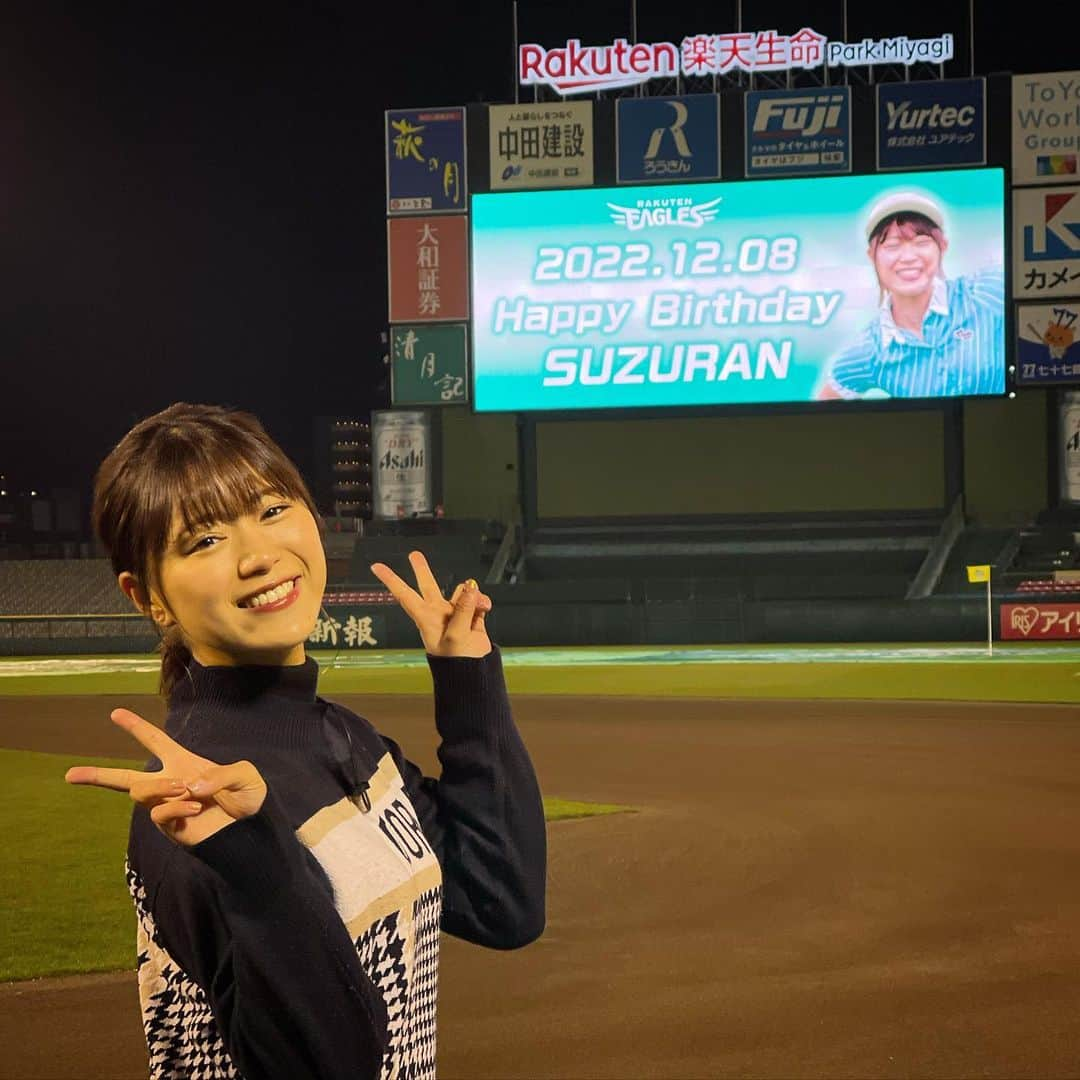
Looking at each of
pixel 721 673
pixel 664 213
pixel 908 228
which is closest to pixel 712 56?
pixel 664 213

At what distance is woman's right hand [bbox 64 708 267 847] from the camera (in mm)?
1543

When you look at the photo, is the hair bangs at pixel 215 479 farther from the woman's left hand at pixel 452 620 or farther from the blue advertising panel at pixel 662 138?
the blue advertising panel at pixel 662 138

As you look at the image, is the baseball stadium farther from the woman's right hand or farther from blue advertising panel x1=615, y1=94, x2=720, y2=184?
the woman's right hand

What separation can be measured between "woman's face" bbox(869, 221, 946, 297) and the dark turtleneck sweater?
122ft

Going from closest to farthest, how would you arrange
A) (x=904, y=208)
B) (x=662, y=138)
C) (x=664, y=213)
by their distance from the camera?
(x=904, y=208) < (x=664, y=213) < (x=662, y=138)

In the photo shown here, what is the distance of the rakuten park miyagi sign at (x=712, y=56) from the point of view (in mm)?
39062

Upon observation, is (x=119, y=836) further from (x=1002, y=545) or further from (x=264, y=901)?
(x=1002, y=545)

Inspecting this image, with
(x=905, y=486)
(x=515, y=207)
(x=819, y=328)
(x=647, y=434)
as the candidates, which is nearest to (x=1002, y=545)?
(x=905, y=486)

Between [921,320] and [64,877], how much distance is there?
32551 millimetres

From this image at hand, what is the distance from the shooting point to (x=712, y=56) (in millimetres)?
39406

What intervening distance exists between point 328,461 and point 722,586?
135957mm

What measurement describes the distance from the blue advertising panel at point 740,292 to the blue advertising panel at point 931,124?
2.91 ft

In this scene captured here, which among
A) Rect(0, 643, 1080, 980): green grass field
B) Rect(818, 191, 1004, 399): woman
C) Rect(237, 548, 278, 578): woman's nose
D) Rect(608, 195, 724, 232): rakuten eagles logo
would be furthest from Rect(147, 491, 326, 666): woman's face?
Rect(608, 195, 724, 232): rakuten eagles logo

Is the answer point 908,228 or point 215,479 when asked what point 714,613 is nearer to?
point 908,228
